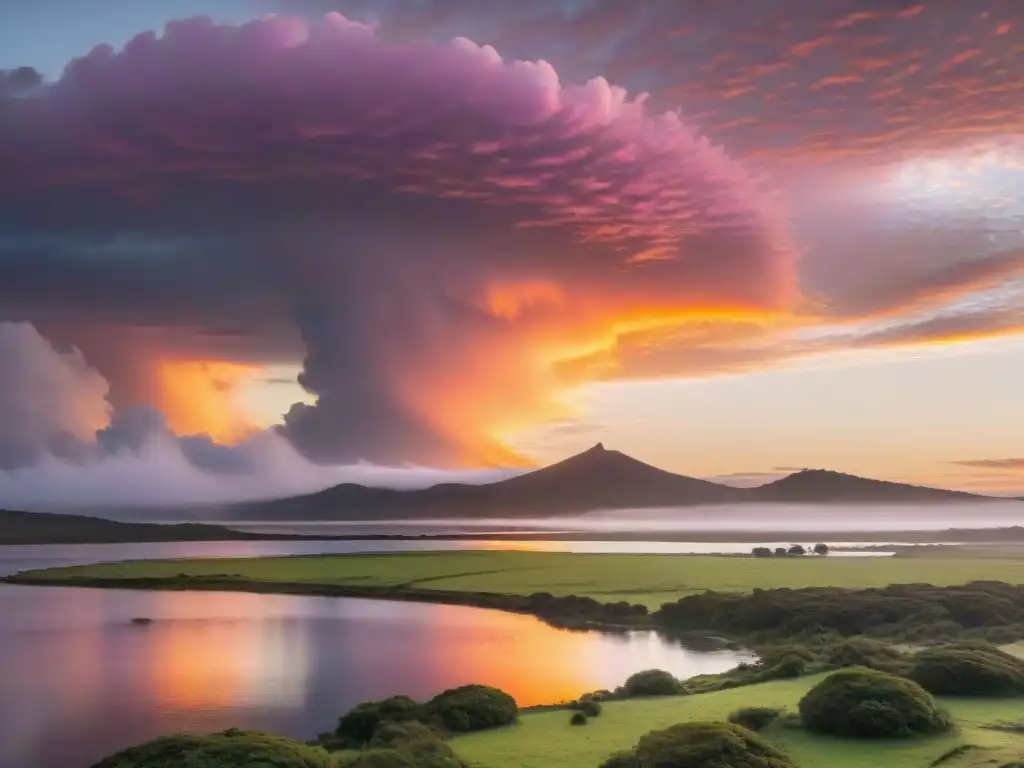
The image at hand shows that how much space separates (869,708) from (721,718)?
3.52 metres

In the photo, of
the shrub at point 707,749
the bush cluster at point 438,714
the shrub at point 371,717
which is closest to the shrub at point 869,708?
the shrub at point 707,749

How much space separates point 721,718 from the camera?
2120 centimetres

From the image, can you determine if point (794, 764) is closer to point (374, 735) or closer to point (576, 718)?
point (576, 718)

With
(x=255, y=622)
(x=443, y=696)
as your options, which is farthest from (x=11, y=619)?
(x=443, y=696)

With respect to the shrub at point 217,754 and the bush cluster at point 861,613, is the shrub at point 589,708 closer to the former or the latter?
the shrub at point 217,754

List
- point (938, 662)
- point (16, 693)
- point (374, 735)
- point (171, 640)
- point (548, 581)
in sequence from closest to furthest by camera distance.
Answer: point (374, 735) → point (938, 662) → point (16, 693) → point (171, 640) → point (548, 581)

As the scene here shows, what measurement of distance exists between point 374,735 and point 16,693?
68.6 feet

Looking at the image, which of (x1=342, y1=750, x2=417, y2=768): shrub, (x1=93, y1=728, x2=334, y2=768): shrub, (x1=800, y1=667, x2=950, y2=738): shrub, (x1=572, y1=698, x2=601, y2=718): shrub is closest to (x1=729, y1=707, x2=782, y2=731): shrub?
(x1=800, y1=667, x2=950, y2=738): shrub

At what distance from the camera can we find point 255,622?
188 ft

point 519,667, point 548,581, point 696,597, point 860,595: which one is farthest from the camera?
point 548,581

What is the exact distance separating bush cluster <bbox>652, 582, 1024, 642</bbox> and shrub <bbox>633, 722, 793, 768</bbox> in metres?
27.0

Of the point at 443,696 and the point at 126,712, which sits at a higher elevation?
the point at 443,696

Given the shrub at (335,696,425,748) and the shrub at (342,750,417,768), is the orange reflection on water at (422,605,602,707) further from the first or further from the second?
the shrub at (342,750,417,768)

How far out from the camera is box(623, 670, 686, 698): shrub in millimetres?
26047
